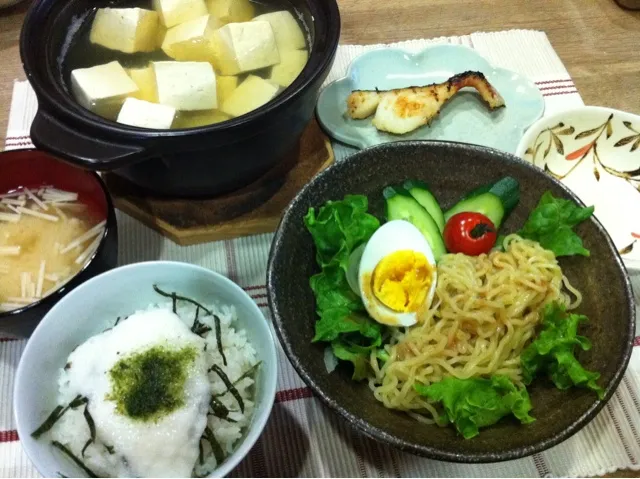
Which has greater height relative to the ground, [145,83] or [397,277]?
[145,83]

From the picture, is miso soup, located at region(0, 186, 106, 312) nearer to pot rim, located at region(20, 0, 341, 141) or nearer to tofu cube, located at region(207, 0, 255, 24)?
pot rim, located at region(20, 0, 341, 141)

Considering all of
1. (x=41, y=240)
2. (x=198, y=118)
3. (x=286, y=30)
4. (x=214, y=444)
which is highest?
(x=286, y=30)

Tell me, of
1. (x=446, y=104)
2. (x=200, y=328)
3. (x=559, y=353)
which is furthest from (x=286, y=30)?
(x=559, y=353)

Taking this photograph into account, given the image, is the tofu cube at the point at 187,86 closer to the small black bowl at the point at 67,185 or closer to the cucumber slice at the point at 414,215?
the small black bowl at the point at 67,185

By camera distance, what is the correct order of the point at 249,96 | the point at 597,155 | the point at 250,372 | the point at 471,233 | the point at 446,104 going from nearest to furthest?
the point at 250,372, the point at 471,233, the point at 249,96, the point at 597,155, the point at 446,104

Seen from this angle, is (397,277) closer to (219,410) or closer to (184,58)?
(219,410)

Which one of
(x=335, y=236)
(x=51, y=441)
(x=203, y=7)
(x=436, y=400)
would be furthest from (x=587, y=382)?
(x=203, y=7)

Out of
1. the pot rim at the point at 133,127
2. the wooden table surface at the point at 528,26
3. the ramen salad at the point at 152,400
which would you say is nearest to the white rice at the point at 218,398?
the ramen salad at the point at 152,400
